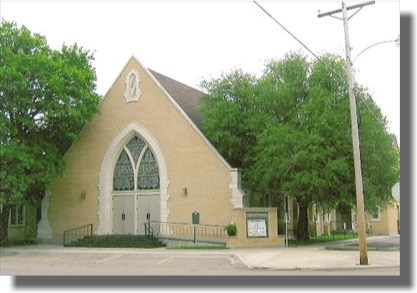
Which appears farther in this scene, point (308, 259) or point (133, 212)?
point (133, 212)

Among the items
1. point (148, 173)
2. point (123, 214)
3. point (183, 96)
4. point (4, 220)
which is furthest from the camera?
point (183, 96)

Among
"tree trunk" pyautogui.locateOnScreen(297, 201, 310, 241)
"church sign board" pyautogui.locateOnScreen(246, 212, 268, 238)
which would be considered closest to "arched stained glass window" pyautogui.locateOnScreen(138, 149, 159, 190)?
"church sign board" pyautogui.locateOnScreen(246, 212, 268, 238)

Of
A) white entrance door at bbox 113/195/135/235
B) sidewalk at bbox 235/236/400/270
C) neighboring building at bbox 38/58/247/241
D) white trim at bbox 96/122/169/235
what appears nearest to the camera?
sidewalk at bbox 235/236/400/270

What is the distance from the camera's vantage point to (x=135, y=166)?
111ft

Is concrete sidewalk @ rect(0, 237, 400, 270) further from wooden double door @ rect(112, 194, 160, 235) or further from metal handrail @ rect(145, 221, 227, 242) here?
wooden double door @ rect(112, 194, 160, 235)

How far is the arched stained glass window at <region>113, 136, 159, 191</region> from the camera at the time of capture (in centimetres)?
3322

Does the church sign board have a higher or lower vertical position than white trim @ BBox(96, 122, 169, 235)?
lower

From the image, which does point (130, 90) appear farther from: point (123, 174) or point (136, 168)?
point (123, 174)

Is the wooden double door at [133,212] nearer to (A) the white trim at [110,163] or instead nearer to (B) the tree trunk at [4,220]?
(A) the white trim at [110,163]

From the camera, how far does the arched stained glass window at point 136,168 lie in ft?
109

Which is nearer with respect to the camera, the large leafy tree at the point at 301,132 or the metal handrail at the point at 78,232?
the large leafy tree at the point at 301,132

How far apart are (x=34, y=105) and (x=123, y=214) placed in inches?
323

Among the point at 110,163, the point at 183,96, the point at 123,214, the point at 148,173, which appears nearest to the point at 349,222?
the point at 183,96

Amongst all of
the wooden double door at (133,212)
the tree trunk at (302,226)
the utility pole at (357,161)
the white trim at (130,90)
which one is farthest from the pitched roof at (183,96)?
A: the utility pole at (357,161)
